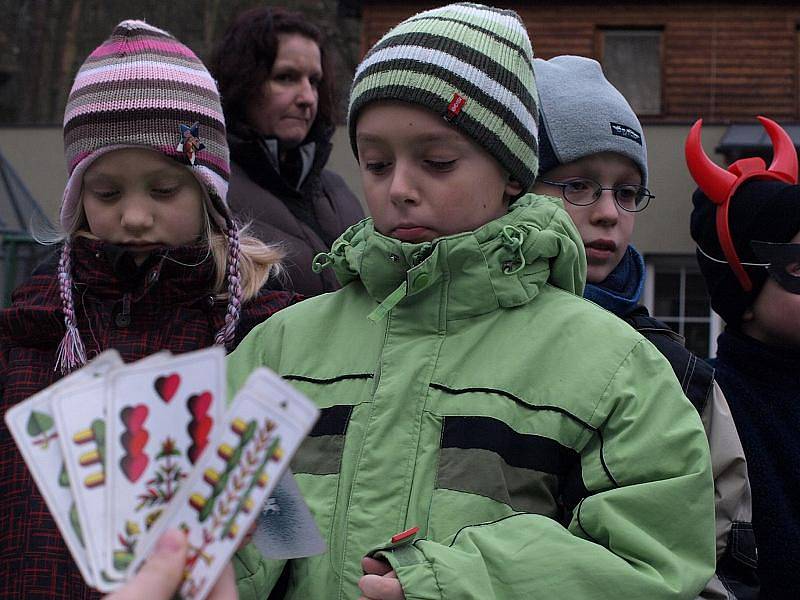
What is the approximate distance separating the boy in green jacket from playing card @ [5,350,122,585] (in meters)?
0.56

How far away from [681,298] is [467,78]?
13356 millimetres

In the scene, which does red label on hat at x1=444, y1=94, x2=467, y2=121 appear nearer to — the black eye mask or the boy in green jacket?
the boy in green jacket

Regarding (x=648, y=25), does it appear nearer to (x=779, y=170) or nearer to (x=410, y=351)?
(x=779, y=170)

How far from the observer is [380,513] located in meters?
2.02

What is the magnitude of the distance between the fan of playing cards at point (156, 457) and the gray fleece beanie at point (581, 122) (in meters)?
1.73

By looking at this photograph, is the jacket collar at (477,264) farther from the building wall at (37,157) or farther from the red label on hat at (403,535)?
the building wall at (37,157)

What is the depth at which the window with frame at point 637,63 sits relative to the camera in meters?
16.1

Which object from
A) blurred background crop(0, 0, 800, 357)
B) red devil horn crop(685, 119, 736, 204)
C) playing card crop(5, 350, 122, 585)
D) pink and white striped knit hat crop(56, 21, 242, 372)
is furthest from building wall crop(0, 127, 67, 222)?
playing card crop(5, 350, 122, 585)

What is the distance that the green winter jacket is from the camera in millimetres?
1891

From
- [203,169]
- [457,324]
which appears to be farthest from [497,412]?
[203,169]

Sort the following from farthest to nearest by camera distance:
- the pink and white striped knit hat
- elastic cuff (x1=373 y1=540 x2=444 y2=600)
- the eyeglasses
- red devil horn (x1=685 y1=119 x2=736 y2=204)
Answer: red devil horn (x1=685 y1=119 x2=736 y2=204), the eyeglasses, the pink and white striped knit hat, elastic cuff (x1=373 y1=540 x2=444 y2=600)

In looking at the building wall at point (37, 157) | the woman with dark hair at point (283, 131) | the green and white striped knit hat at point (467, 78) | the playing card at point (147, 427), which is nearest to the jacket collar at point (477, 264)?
the green and white striped knit hat at point (467, 78)

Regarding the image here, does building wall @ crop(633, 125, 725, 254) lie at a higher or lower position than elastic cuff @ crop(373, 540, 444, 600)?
lower

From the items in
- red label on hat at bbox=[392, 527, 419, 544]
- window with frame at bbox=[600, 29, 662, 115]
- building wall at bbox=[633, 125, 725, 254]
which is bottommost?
building wall at bbox=[633, 125, 725, 254]
